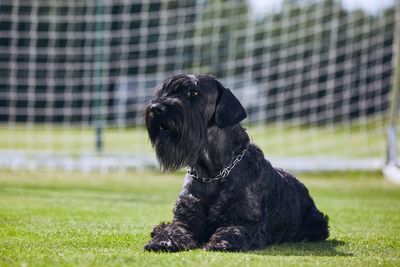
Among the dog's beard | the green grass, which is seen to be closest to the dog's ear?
the dog's beard

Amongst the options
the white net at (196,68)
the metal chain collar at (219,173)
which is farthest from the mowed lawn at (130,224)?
the white net at (196,68)

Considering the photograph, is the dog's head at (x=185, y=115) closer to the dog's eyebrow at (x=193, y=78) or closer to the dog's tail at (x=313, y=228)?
the dog's eyebrow at (x=193, y=78)

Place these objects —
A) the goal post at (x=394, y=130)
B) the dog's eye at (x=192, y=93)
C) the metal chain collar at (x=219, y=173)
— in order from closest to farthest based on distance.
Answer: the dog's eye at (x=192, y=93) < the metal chain collar at (x=219, y=173) < the goal post at (x=394, y=130)

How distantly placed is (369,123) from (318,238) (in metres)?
17.6

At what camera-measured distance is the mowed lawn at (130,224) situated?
149 inches

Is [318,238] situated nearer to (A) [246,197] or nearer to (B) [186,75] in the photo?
(A) [246,197]

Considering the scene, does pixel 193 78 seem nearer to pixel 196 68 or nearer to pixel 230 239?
pixel 230 239

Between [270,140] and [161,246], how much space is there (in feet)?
57.7

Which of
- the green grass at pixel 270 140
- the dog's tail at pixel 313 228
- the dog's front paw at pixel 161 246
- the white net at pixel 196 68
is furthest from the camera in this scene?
the white net at pixel 196 68

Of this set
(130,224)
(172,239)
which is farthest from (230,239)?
(130,224)

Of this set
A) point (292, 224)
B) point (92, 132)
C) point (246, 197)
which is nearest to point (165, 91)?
point (246, 197)

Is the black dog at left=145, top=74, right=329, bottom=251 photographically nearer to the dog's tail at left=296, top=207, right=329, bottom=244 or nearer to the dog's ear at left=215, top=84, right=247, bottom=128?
the dog's ear at left=215, top=84, right=247, bottom=128

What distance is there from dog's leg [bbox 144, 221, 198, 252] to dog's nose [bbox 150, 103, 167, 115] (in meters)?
0.65

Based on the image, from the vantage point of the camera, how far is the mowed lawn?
3.79m
